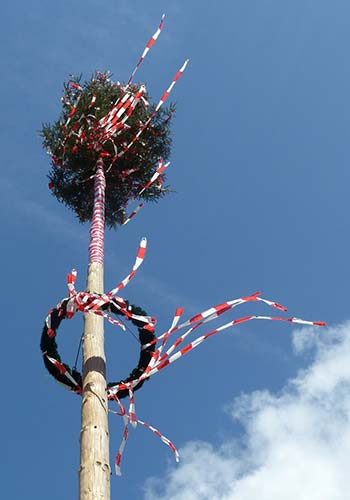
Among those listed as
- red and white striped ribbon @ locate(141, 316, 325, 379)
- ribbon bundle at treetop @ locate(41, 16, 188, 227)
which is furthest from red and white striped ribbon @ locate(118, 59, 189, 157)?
red and white striped ribbon @ locate(141, 316, 325, 379)

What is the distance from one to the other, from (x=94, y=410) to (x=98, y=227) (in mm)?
3371

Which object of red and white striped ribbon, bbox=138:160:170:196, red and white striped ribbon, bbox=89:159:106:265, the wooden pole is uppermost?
red and white striped ribbon, bbox=138:160:170:196

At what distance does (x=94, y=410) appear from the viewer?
6.16m

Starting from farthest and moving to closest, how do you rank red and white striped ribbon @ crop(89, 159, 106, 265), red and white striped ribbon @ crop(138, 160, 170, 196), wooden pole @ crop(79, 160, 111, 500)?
red and white striped ribbon @ crop(138, 160, 170, 196), red and white striped ribbon @ crop(89, 159, 106, 265), wooden pole @ crop(79, 160, 111, 500)

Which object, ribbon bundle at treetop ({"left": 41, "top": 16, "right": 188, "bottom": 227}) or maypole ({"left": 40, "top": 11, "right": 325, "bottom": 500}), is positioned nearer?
maypole ({"left": 40, "top": 11, "right": 325, "bottom": 500})

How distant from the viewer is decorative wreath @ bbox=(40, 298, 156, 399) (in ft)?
23.3

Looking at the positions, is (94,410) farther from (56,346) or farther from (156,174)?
(156,174)

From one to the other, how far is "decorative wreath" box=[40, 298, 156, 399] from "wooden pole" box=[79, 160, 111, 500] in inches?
12.6

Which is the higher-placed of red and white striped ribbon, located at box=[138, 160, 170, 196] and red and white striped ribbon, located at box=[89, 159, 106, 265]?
red and white striped ribbon, located at box=[138, 160, 170, 196]

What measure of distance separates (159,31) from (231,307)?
5577 mm

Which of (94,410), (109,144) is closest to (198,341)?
(94,410)

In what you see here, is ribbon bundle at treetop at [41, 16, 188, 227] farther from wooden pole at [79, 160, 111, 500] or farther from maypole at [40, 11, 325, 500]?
wooden pole at [79, 160, 111, 500]

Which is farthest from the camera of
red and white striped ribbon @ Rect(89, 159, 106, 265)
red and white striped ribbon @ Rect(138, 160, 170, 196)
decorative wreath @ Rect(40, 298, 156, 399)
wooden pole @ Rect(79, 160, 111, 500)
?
red and white striped ribbon @ Rect(138, 160, 170, 196)

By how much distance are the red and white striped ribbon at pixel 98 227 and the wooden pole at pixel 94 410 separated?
0.02 metres
